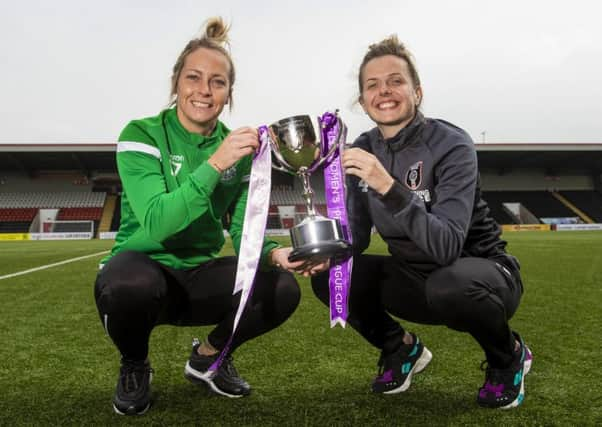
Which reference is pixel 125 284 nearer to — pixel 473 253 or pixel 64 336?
pixel 473 253

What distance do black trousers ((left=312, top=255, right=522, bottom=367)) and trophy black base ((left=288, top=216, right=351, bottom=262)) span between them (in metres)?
0.25

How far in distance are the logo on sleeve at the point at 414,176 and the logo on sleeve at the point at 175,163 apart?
2.05ft

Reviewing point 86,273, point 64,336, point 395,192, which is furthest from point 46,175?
point 395,192

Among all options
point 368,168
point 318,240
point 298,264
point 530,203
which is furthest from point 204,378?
point 530,203

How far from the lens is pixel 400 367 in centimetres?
148

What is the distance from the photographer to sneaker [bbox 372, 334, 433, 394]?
1434mm

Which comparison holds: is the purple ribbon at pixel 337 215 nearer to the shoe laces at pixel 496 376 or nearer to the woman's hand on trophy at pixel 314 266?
the woman's hand on trophy at pixel 314 266

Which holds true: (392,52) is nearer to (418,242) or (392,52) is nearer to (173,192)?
(418,242)

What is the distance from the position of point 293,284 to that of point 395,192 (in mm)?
477

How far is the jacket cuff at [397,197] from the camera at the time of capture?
1.22 m

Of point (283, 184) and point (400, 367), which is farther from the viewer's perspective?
point (283, 184)

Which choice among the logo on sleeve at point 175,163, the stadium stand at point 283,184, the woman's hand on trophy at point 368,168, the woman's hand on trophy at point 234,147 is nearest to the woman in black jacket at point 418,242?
the woman's hand on trophy at point 368,168

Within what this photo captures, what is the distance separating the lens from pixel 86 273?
16.8ft

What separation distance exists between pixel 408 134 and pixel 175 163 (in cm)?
65
